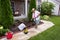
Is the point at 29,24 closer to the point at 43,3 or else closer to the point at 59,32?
the point at 59,32

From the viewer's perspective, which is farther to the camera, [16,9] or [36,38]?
[16,9]

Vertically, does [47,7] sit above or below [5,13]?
below

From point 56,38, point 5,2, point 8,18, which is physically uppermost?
point 5,2

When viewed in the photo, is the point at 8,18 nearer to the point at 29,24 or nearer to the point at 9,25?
the point at 9,25

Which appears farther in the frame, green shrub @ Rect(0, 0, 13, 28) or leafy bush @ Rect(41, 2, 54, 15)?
leafy bush @ Rect(41, 2, 54, 15)

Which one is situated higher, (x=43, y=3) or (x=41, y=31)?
(x=43, y=3)

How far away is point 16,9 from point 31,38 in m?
7.41

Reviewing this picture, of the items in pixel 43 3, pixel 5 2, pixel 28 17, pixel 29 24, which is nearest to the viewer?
pixel 5 2

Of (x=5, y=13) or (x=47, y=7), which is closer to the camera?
(x=5, y=13)

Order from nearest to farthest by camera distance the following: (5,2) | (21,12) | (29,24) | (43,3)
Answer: (5,2), (29,24), (21,12), (43,3)

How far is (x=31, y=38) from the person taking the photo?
963 cm

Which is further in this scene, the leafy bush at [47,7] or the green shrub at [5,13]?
the leafy bush at [47,7]

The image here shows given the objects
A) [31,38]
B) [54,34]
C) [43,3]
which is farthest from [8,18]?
[43,3]

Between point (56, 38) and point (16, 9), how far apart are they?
768 centimetres
